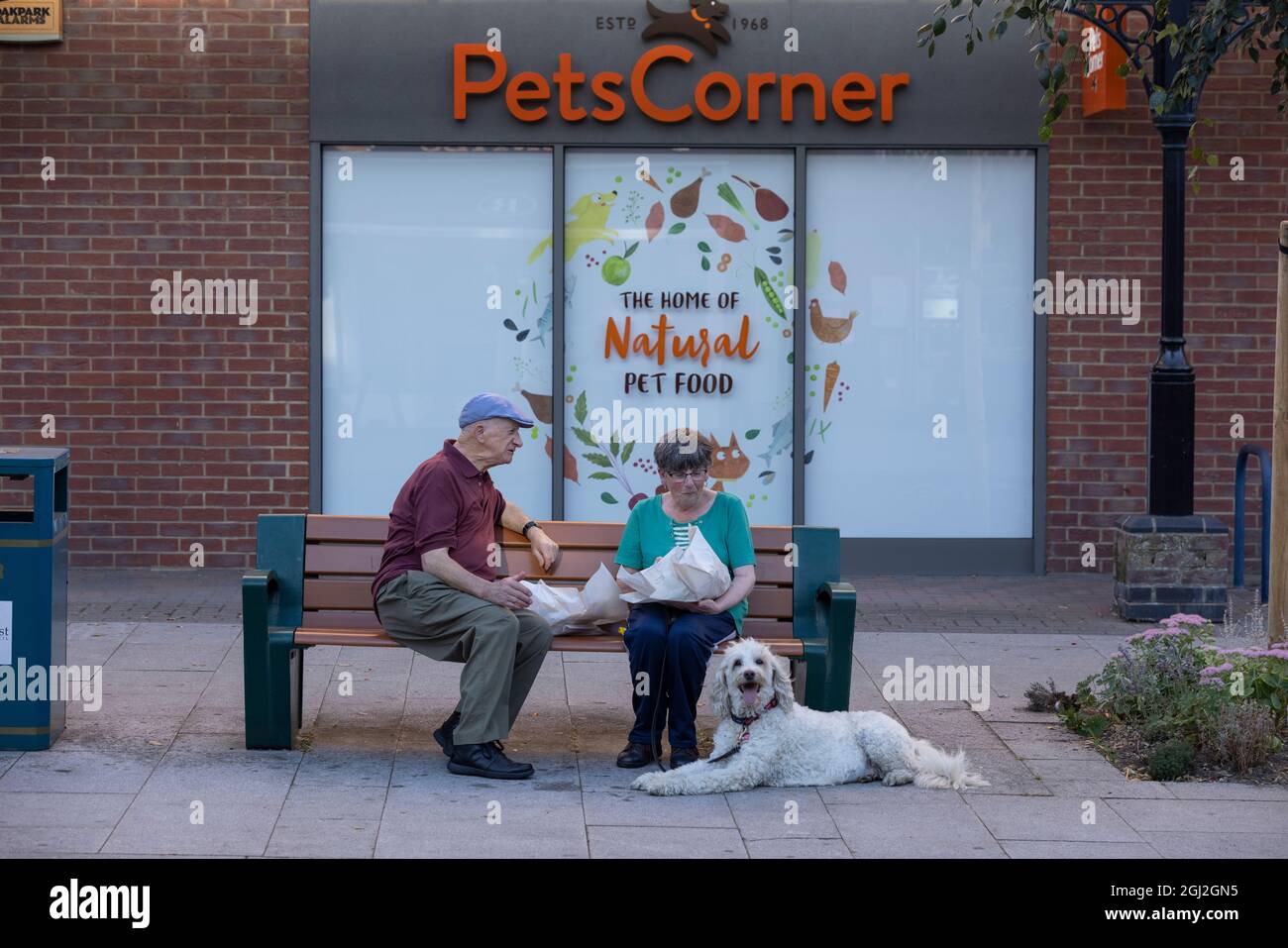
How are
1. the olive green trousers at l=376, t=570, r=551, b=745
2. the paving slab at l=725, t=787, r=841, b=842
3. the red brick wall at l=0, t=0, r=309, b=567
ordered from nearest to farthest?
1. the paving slab at l=725, t=787, r=841, b=842
2. the olive green trousers at l=376, t=570, r=551, b=745
3. the red brick wall at l=0, t=0, r=309, b=567

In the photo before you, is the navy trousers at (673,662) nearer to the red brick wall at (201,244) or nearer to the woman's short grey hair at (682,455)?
the woman's short grey hair at (682,455)

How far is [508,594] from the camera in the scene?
22.0 ft

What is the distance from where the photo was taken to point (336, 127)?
1166cm

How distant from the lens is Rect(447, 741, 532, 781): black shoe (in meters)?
6.52

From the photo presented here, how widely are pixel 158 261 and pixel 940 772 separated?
7.32m

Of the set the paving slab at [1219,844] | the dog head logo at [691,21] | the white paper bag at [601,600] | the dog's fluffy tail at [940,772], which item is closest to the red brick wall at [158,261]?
the dog head logo at [691,21]

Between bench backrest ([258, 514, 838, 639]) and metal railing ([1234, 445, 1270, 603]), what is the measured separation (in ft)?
15.4

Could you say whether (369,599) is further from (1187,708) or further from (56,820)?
(1187,708)

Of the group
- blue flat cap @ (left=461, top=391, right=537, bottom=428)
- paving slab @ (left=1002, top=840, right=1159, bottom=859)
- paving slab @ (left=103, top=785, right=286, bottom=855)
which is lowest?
paving slab @ (left=1002, top=840, right=1159, bottom=859)

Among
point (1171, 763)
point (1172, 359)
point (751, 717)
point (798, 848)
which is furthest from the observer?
point (1172, 359)

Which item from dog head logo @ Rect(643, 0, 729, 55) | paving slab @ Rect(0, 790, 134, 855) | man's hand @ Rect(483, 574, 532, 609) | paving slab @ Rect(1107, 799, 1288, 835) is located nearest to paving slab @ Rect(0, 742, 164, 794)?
paving slab @ Rect(0, 790, 134, 855)

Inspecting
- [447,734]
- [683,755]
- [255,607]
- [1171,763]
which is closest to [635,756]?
[683,755]
